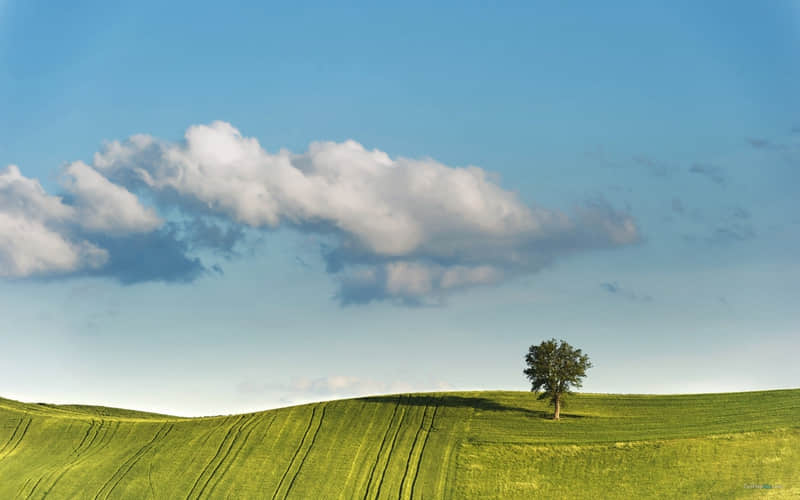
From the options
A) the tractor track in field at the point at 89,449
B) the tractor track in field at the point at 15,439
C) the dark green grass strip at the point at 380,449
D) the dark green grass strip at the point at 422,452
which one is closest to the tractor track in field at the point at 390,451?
the dark green grass strip at the point at 380,449

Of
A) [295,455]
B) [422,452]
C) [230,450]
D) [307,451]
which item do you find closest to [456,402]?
[422,452]

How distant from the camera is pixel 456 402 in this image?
87.2 meters

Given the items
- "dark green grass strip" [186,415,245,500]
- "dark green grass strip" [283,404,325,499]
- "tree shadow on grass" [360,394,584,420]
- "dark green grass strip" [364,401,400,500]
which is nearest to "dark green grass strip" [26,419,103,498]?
"dark green grass strip" [186,415,245,500]

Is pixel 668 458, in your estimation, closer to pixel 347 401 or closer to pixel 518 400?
pixel 518 400

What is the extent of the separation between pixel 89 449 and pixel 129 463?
7.34 m

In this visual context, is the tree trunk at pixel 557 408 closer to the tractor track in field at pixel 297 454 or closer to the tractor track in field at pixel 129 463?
the tractor track in field at pixel 297 454

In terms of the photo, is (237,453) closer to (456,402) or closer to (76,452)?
(76,452)

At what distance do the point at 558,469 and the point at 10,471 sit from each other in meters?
46.2

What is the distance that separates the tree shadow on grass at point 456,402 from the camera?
81.5 m

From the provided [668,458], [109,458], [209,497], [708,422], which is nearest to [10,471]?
[109,458]

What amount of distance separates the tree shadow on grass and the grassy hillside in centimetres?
40

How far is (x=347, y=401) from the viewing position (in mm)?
88750

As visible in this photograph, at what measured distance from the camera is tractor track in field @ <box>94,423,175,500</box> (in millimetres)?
66369

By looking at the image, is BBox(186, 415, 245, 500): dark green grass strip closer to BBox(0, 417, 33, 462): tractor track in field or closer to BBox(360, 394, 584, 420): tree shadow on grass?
BBox(360, 394, 584, 420): tree shadow on grass
